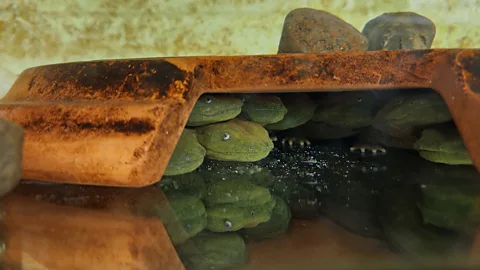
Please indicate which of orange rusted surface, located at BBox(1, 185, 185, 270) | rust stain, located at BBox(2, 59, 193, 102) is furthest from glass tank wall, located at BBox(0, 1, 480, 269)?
rust stain, located at BBox(2, 59, 193, 102)

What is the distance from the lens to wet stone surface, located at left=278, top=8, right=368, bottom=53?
2.55ft

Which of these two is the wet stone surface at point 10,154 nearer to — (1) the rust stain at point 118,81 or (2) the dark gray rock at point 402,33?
(1) the rust stain at point 118,81

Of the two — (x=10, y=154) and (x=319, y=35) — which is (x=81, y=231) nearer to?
(x=10, y=154)

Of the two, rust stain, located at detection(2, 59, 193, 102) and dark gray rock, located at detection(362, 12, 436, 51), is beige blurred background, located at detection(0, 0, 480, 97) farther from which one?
rust stain, located at detection(2, 59, 193, 102)

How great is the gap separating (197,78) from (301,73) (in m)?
0.17

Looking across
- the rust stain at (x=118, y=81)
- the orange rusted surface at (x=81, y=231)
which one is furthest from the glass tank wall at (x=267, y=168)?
the rust stain at (x=118, y=81)

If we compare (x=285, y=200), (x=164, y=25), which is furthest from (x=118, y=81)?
(x=164, y=25)

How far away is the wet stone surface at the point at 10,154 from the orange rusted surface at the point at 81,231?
2 centimetres

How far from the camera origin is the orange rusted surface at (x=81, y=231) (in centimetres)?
38

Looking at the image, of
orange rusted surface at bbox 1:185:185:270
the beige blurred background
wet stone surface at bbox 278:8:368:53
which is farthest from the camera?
the beige blurred background

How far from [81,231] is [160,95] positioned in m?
0.24

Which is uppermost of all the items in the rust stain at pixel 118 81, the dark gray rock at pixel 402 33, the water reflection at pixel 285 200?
the dark gray rock at pixel 402 33

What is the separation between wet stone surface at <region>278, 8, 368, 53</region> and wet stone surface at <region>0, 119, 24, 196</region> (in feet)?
1.74

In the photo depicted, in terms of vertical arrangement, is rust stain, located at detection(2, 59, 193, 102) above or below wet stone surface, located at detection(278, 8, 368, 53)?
below
